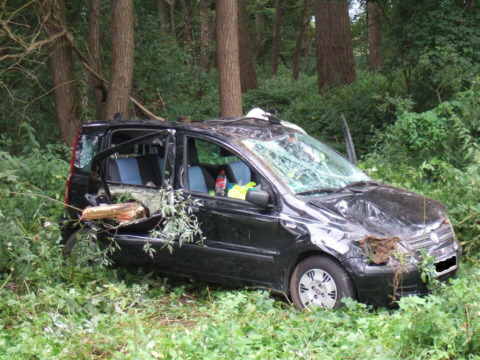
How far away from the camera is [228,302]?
5.18 metres

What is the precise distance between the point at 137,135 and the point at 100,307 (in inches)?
89.0

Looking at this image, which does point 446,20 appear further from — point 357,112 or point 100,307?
point 100,307

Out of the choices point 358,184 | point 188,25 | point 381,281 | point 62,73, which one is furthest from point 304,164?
point 188,25

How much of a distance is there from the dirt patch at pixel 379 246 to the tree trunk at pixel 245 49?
17485 millimetres

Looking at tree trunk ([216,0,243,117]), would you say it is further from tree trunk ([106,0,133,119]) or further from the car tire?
the car tire

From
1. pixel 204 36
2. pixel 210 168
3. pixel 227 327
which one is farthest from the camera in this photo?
pixel 204 36

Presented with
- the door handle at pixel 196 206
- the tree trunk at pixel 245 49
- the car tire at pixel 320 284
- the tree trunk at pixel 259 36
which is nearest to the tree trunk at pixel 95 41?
the door handle at pixel 196 206

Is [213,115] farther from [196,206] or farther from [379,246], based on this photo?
[379,246]

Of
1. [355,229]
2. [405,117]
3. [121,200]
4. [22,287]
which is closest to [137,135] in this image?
[121,200]

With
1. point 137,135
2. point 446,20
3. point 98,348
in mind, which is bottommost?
point 98,348

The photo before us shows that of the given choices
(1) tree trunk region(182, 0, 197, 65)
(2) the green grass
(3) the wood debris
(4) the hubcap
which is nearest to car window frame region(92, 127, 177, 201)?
(3) the wood debris

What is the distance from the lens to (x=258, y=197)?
6051 millimetres

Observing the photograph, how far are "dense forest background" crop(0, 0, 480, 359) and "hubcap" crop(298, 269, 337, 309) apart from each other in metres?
0.23

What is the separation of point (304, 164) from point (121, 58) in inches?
228
